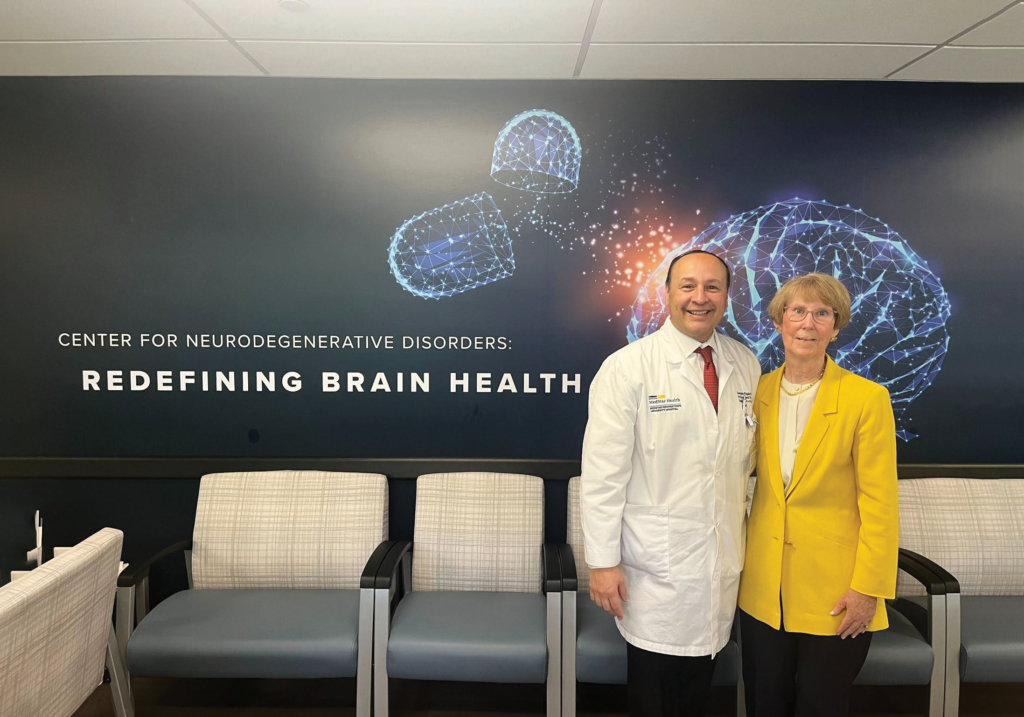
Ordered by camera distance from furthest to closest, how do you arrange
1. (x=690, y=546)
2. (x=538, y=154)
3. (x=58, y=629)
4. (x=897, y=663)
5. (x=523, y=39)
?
1. (x=538, y=154)
2. (x=523, y=39)
3. (x=897, y=663)
4. (x=690, y=546)
5. (x=58, y=629)

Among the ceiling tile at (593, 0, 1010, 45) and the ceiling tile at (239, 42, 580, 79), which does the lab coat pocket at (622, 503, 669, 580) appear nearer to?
the ceiling tile at (593, 0, 1010, 45)

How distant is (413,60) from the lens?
2.56 m

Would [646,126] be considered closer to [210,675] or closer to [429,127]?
[429,127]

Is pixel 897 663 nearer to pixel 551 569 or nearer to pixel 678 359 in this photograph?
pixel 551 569

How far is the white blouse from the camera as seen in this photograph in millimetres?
1790

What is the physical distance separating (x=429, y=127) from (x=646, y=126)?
99 centimetres

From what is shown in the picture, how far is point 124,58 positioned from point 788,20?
263 cm

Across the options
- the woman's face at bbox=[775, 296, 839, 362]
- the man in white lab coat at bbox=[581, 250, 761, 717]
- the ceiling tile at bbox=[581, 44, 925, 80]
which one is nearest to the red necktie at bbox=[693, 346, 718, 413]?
the man in white lab coat at bbox=[581, 250, 761, 717]

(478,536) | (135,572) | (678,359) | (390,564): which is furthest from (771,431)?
(135,572)

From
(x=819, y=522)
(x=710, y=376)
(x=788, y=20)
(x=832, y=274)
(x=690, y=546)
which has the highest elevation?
(x=788, y=20)

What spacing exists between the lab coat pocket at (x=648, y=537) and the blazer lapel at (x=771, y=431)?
1.05ft

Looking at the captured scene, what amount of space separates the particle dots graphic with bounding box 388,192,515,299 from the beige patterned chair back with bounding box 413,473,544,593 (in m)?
0.92

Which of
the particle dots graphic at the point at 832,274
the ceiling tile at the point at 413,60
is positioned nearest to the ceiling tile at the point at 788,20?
the ceiling tile at the point at 413,60

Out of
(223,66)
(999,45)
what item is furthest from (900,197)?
(223,66)
